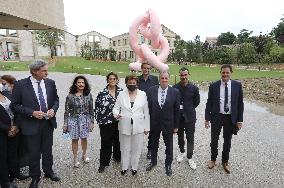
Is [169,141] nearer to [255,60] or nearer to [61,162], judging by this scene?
[61,162]

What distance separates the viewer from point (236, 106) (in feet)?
15.7

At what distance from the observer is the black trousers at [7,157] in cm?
405

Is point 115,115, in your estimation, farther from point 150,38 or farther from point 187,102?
point 150,38

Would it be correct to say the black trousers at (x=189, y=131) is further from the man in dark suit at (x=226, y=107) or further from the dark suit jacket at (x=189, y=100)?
the man in dark suit at (x=226, y=107)

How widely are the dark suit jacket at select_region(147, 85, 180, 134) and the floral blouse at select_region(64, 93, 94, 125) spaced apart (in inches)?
40.0

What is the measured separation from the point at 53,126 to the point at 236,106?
2.96 m

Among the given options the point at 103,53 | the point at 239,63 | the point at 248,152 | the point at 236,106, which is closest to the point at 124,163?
the point at 236,106

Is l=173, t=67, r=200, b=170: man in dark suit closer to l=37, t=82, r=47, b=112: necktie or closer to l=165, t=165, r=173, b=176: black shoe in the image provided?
l=165, t=165, r=173, b=176: black shoe

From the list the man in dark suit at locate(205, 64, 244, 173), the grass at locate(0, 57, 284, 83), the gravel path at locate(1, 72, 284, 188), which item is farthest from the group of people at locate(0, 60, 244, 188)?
the grass at locate(0, 57, 284, 83)

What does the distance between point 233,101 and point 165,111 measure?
3.79 ft

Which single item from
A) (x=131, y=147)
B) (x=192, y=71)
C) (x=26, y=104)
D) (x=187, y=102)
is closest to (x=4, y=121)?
(x=26, y=104)

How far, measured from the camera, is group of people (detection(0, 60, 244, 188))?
4.11 m

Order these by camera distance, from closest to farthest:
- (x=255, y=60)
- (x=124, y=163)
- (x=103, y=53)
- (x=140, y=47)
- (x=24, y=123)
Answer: (x=24, y=123) < (x=124, y=163) < (x=140, y=47) < (x=255, y=60) < (x=103, y=53)

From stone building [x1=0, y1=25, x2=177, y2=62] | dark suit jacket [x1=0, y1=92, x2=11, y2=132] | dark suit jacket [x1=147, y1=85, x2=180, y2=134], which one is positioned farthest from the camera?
stone building [x1=0, y1=25, x2=177, y2=62]
